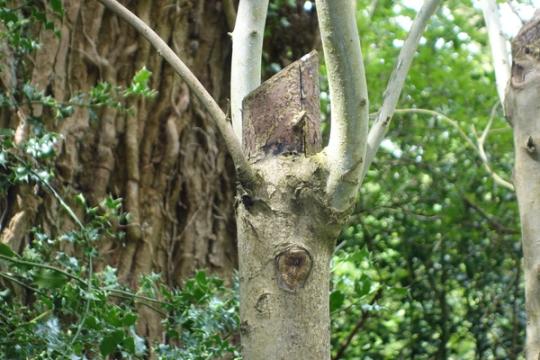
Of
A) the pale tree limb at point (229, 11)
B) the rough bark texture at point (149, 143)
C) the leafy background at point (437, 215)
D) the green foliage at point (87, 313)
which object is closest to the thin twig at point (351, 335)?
the leafy background at point (437, 215)

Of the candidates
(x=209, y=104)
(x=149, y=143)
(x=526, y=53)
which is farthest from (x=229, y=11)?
(x=209, y=104)

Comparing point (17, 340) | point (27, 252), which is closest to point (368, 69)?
point (27, 252)

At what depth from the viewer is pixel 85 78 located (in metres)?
3.78

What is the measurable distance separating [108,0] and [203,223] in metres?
2.33

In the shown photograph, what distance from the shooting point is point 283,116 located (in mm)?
1783

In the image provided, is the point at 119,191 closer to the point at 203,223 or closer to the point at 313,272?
the point at 203,223

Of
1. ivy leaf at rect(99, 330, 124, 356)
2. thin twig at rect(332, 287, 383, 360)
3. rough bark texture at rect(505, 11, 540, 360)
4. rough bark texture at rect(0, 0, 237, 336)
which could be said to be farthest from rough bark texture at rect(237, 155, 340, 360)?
thin twig at rect(332, 287, 383, 360)

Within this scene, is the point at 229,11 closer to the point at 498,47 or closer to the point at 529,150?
the point at 498,47

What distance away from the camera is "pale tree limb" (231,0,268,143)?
6.26 feet

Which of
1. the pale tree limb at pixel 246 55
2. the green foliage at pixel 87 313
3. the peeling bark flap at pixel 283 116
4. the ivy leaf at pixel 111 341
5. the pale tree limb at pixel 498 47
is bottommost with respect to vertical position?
the ivy leaf at pixel 111 341

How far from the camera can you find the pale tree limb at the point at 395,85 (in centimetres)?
200

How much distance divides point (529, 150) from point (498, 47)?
74 cm

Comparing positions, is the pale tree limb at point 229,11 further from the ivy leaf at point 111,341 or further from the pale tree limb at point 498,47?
the ivy leaf at point 111,341

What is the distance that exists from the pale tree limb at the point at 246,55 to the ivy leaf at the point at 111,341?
0.61 metres
